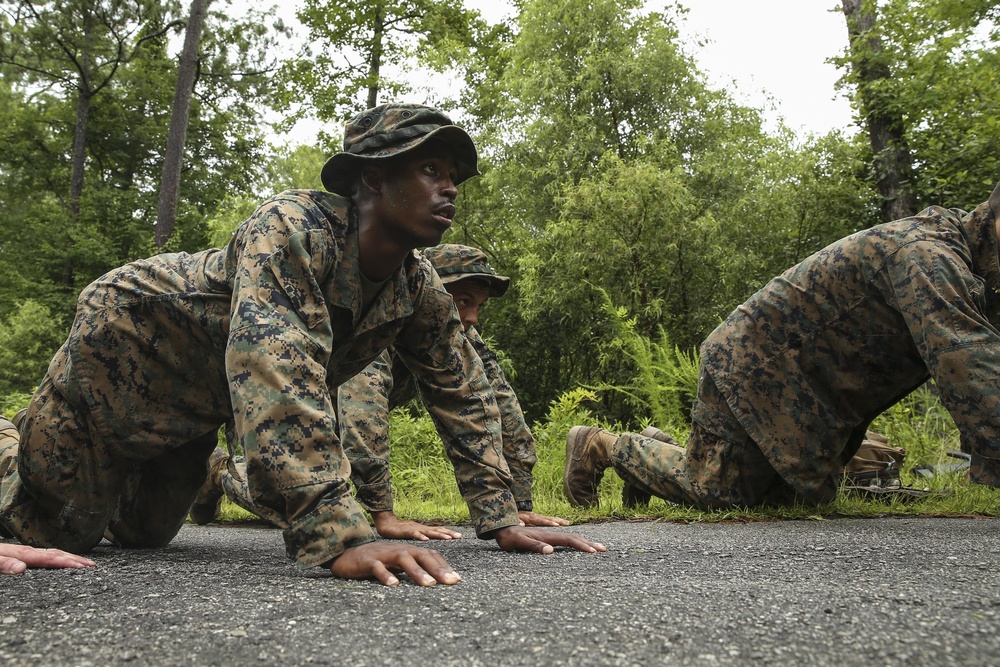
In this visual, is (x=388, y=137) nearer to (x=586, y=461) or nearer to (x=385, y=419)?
(x=385, y=419)

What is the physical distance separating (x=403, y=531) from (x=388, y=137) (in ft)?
7.39

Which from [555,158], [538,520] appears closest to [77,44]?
[555,158]

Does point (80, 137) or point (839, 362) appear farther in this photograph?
point (80, 137)

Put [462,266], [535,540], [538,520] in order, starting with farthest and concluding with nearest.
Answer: [462,266] < [538,520] < [535,540]

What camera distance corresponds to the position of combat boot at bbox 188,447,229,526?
16.9ft

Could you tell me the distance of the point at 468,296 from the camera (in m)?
5.19

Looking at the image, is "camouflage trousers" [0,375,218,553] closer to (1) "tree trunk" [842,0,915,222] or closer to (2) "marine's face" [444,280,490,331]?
(2) "marine's face" [444,280,490,331]

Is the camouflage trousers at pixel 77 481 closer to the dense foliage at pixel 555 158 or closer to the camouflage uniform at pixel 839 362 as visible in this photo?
the camouflage uniform at pixel 839 362

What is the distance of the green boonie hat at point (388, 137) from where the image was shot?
2699 mm

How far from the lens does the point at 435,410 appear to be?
310cm

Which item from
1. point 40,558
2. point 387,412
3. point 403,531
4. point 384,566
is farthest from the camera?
point 387,412

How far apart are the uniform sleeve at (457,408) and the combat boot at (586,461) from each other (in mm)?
2264

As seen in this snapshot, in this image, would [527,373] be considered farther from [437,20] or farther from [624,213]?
[437,20]

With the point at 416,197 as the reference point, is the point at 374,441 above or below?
below
